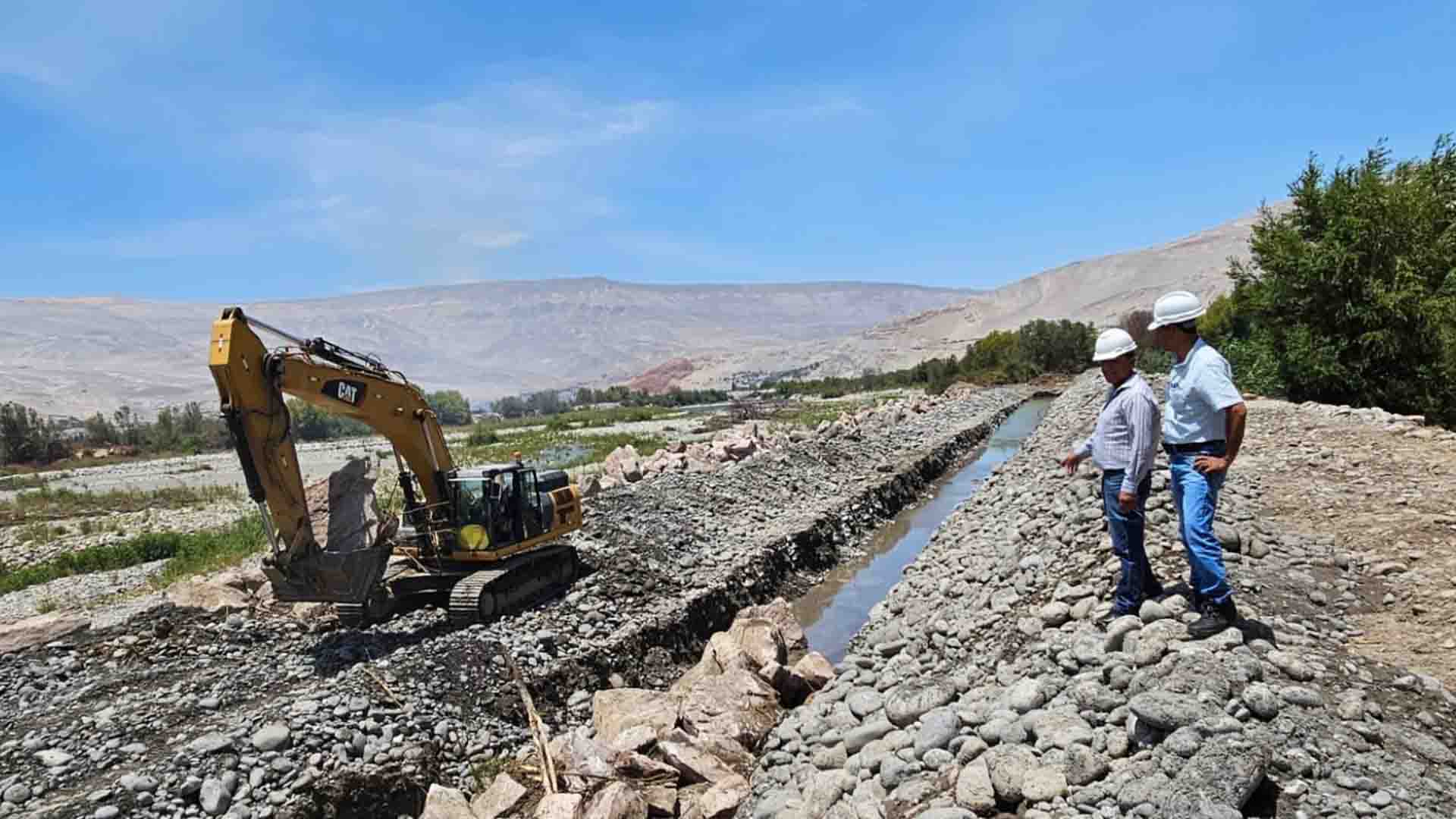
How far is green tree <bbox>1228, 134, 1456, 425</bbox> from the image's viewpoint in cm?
1733

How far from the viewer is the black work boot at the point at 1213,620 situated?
195 inches

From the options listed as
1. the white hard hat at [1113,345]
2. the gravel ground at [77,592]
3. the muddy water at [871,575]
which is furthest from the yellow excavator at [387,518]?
the white hard hat at [1113,345]

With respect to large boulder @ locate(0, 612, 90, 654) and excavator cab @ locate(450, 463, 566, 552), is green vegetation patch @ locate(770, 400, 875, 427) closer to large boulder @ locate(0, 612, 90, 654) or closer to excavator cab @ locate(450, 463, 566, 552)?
excavator cab @ locate(450, 463, 566, 552)

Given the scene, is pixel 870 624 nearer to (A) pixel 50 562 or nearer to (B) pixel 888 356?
(A) pixel 50 562

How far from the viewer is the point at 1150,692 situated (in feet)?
14.7

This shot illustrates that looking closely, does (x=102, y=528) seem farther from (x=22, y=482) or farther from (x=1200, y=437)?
(x=1200, y=437)

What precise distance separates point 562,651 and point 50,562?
15.8 meters

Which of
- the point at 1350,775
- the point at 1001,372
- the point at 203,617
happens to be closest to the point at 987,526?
the point at 1350,775

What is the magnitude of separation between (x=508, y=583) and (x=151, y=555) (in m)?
13.4

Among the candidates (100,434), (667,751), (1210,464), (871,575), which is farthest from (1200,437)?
(100,434)

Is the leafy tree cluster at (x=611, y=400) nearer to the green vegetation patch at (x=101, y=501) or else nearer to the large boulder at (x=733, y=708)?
the green vegetation patch at (x=101, y=501)

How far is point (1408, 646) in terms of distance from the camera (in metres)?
5.22

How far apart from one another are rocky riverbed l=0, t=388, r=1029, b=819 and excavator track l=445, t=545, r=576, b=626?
231 mm

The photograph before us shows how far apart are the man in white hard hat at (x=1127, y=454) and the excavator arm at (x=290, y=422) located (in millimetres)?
6983
